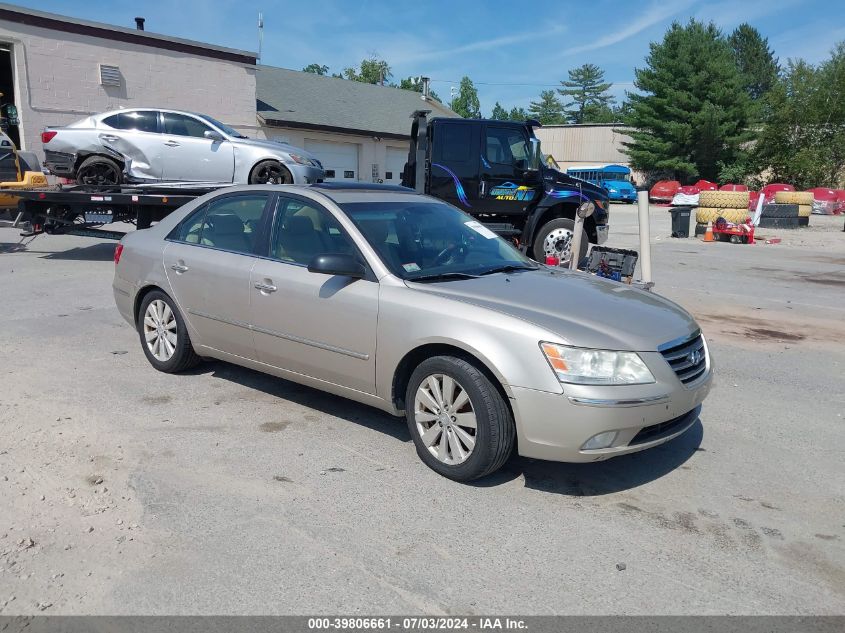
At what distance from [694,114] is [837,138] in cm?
947

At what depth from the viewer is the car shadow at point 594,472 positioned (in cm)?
396

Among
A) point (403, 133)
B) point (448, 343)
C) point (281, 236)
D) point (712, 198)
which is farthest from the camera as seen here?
point (403, 133)

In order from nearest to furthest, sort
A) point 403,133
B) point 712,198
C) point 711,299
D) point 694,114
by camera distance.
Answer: point 711,299 < point 712,198 < point 403,133 < point 694,114

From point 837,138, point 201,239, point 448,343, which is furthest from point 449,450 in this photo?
point 837,138

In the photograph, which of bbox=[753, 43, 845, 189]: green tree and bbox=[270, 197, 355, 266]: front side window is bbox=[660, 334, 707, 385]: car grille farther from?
bbox=[753, 43, 845, 189]: green tree

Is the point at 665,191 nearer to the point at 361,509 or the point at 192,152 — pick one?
the point at 192,152

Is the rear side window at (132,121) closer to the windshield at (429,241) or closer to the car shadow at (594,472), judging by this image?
the windshield at (429,241)

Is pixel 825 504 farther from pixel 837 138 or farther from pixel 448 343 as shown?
pixel 837 138

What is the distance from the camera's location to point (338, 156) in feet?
101

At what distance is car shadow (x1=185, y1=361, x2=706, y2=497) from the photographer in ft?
13.1

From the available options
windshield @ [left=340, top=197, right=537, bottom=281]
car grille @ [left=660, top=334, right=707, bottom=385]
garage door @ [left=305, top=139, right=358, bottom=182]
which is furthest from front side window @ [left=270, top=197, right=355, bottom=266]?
garage door @ [left=305, top=139, right=358, bottom=182]

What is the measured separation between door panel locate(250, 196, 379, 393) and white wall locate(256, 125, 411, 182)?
80.2 ft

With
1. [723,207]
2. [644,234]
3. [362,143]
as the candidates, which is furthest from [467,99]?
[644,234]

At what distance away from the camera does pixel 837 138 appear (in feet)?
126
